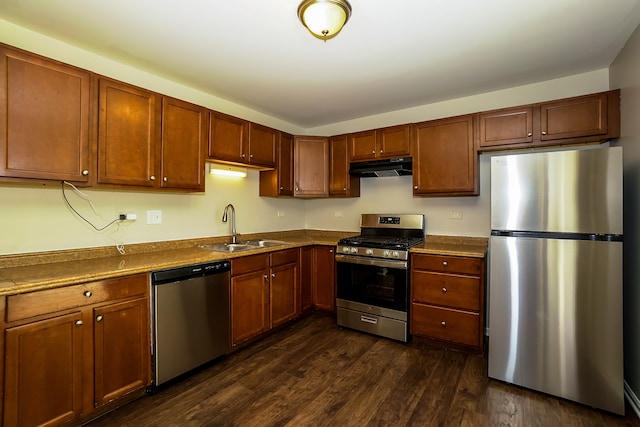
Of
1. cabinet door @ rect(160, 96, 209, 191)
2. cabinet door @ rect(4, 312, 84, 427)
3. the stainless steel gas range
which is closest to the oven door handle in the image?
the stainless steel gas range

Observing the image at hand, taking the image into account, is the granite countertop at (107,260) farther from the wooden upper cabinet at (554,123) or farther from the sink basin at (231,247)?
the wooden upper cabinet at (554,123)

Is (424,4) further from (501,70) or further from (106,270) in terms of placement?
(106,270)

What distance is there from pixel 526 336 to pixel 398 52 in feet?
7.55

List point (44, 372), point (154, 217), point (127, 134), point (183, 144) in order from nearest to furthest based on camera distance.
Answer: point (44, 372) → point (127, 134) → point (183, 144) → point (154, 217)

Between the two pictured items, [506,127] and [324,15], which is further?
[506,127]

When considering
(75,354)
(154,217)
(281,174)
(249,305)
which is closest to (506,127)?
(281,174)

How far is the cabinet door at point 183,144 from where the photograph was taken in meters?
2.40

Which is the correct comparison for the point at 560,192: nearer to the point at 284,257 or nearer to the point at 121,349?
the point at 284,257

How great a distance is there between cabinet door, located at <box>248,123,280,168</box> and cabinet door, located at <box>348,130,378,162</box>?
0.90 meters

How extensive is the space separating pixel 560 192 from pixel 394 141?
64.5 inches

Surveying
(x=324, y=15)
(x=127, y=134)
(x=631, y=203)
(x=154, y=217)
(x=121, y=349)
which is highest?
(x=324, y=15)

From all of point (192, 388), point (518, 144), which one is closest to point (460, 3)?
point (518, 144)

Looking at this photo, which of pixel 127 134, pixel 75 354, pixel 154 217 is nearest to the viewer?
pixel 75 354

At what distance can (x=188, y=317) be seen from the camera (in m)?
2.23
